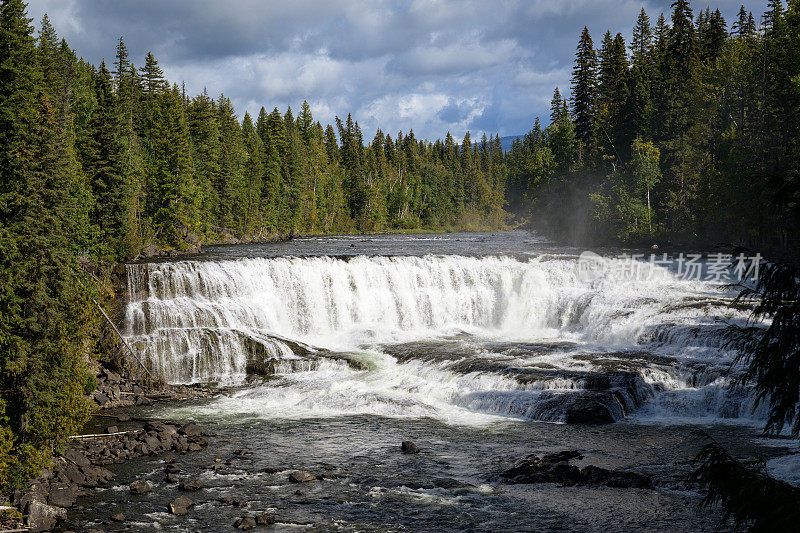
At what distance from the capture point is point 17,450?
51.1 feet

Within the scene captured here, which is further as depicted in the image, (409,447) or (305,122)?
(305,122)

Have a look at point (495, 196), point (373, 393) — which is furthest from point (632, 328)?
point (495, 196)

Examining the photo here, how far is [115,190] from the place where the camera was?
34.5 m

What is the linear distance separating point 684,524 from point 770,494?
→ 8.19 m

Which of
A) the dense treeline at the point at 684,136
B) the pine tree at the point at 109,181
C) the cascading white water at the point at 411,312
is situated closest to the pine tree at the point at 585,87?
the dense treeline at the point at 684,136

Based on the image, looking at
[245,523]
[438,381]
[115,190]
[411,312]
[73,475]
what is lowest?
[245,523]

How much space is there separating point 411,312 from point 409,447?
18549 mm

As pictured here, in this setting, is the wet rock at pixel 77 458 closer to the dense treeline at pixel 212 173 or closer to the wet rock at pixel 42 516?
the wet rock at pixel 42 516

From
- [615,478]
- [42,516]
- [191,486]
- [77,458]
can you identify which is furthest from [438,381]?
[42,516]

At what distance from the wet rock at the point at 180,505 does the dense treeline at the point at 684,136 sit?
36.0m

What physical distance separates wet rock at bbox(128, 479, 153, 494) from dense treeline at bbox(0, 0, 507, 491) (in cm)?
240

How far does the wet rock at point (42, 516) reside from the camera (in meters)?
13.8

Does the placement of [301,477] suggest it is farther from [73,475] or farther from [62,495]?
[73,475]

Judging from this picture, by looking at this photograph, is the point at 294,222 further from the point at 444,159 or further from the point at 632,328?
the point at 444,159
